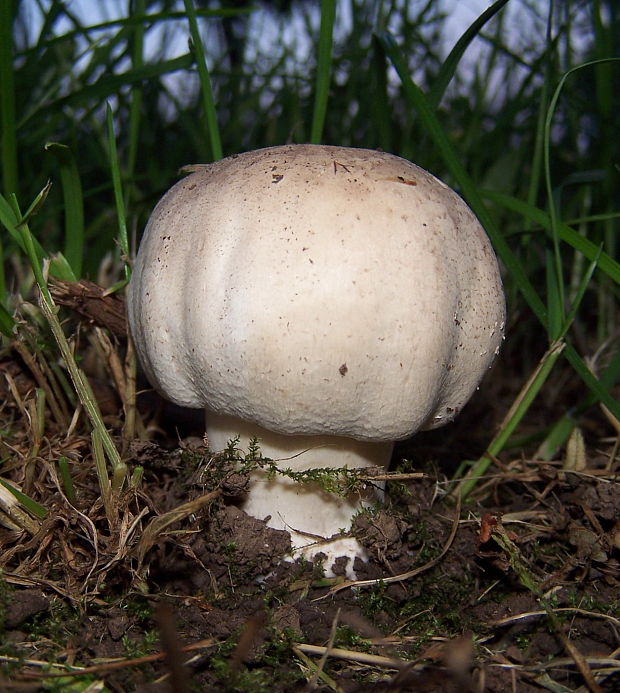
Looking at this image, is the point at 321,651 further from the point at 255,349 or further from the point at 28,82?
the point at 28,82

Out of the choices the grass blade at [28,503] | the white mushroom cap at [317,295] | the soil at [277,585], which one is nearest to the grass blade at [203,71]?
the white mushroom cap at [317,295]

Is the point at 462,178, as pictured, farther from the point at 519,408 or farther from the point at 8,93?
the point at 8,93

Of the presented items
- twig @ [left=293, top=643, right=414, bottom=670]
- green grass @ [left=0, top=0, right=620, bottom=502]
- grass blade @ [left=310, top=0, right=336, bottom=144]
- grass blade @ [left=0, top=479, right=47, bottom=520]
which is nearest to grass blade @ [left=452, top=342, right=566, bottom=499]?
green grass @ [left=0, top=0, right=620, bottom=502]

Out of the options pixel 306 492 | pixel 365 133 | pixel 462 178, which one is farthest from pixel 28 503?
pixel 365 133

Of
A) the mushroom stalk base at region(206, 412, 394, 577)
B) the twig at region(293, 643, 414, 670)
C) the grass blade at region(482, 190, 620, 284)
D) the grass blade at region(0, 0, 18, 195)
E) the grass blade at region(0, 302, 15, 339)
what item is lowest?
the twig at region(293, 643, 414, 670)

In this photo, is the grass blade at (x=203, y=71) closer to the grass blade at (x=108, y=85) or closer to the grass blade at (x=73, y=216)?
the grass blade at (x=108, y=85)

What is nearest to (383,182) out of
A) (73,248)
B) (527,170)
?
(73,248)

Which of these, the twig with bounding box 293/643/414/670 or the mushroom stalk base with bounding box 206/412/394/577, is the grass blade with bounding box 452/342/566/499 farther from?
the twig with bounding box 293/643/414/670
